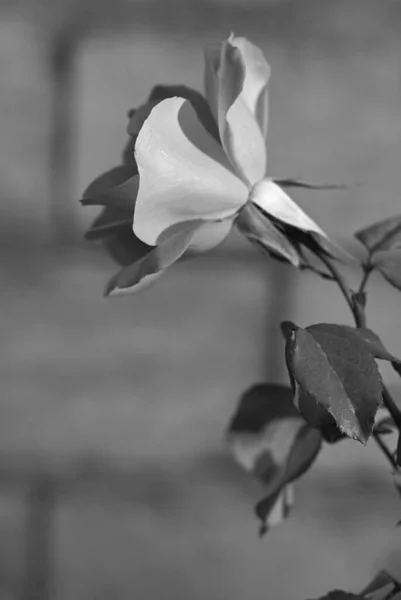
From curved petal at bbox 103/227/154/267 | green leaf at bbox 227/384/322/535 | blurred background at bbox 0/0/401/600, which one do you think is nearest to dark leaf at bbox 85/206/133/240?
curved petal at bbox 103/227/154/267

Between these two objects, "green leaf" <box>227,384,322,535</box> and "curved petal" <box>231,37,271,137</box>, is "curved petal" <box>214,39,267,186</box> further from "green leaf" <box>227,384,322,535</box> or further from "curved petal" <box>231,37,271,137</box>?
"green leaf" <box>227,384,322,535</box>

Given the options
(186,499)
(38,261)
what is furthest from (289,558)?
(38,261)

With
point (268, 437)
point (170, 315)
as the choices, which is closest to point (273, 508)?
point (268, 437)

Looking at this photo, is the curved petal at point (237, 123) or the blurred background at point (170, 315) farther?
the blurred background at point (170, 315)

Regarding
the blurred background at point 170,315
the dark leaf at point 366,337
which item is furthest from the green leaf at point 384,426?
the blurred background at point 170,315

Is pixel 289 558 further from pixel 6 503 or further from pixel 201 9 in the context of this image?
pixel 201 9

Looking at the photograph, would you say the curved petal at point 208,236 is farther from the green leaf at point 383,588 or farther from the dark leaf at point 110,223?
the green leaf at point 383,588

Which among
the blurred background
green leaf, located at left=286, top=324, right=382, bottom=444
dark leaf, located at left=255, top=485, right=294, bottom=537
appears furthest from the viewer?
the blurred background
